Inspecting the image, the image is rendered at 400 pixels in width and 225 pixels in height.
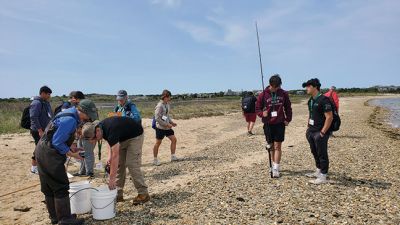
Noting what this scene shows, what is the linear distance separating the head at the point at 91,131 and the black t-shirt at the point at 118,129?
0.59 ft

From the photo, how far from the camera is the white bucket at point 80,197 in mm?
6203

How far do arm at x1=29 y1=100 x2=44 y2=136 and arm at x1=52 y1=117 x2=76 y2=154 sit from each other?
3.81m

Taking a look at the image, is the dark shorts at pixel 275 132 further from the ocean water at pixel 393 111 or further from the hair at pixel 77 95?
the ocean water at pixel 393 111

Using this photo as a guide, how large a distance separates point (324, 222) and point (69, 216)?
3903 mm

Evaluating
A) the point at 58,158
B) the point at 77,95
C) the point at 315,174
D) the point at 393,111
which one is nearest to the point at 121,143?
the point at 58,158

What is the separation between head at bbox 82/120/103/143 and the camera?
5602mm

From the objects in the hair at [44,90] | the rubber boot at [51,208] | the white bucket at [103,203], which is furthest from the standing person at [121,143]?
the hair at [44,90]

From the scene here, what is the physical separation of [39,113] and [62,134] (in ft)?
13.2

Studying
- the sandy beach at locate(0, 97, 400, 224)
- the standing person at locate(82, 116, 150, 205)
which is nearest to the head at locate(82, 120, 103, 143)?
the standing person at locate(82, 116, 150, 205)

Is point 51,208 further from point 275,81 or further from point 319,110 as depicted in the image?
point 319,110

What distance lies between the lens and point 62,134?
5.49m

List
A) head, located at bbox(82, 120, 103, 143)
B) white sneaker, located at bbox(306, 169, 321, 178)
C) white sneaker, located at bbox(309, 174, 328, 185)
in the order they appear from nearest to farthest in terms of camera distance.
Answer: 1. head, located at bbox(82, 120, 103, 143)
2. white sneaker, located at bbox(309, 174, 328, 185)
3. white sneaker, located at bbox(306, 169, 321, 178)

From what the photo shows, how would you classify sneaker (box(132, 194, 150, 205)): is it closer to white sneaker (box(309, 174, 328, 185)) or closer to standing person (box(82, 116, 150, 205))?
standing person (box(82, 116, 150, 205))

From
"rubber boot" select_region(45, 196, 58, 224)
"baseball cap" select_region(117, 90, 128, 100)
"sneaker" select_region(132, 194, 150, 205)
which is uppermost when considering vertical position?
"baseball cap" select_region(117, 90, 128, 100)
